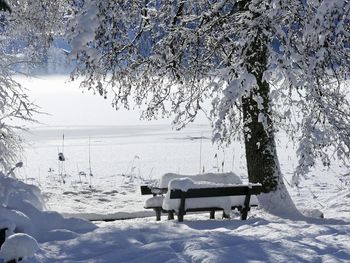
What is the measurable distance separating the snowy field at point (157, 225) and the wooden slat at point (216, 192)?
0.46 metres

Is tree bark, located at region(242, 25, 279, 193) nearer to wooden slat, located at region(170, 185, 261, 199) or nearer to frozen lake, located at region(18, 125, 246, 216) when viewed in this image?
wooden slat, located at region(170, 185, 261, 199)

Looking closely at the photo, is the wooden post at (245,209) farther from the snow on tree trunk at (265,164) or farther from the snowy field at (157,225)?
the snow on tree trunk at (265,164)

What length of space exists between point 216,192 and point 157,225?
5.06 feet

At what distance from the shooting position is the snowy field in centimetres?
661

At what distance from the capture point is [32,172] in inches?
822

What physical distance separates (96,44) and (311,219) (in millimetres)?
5380

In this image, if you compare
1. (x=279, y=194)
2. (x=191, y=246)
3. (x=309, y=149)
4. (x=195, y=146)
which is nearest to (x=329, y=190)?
(x=279, y=194)

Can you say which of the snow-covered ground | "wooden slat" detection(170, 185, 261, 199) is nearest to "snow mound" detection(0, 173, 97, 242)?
the snow-covered ground

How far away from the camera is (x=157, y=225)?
8.22 metres

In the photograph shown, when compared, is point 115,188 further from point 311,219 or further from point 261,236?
point 261,236

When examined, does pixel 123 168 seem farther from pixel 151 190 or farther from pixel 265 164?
pixel 151 190

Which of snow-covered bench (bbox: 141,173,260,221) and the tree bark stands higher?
the tree bark

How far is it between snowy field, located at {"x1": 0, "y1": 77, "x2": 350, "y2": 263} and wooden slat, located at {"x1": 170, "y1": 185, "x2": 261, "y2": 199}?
46cm

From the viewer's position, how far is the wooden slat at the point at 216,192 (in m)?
9.12
